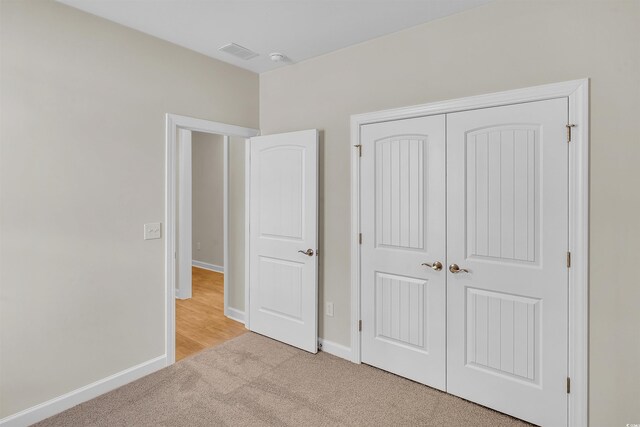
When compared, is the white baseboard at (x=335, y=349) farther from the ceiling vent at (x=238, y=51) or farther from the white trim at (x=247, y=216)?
the ceiling vent at (x=238, y=51)

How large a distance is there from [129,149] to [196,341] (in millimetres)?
1896

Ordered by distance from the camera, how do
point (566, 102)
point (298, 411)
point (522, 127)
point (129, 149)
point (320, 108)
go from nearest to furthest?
point (566, 102)
point (522, 127)
point (298, 411)
point (129, 149)
point (320, 108)

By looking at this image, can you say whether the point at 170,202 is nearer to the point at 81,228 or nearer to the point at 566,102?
the point at 81,228

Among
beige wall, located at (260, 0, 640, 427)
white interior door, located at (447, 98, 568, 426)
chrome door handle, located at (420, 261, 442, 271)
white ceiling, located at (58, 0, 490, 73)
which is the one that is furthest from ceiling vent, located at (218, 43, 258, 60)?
chrome door handle, located at (420, 261, 442, 271)

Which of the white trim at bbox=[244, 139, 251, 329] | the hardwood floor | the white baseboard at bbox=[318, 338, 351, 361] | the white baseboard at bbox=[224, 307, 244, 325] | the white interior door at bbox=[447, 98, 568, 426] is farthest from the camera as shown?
the white baseboard at bbox=[224, 307, 244, 325]

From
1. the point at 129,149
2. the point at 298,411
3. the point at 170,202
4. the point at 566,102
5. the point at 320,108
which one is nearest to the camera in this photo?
the point at 566,102

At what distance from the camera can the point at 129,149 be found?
2521mm

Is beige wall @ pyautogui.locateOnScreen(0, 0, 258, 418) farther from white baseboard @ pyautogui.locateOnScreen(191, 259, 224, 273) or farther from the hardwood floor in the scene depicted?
white baseboard @ pyautogui.locateOnScreen(191, 259, 224, 273)

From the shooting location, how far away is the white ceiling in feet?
7.18

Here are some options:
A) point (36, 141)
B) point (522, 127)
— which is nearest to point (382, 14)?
point (522, 127)

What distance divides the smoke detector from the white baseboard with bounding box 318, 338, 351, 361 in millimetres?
2575

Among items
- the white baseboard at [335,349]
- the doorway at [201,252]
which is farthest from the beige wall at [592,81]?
the doorway at [201,252]

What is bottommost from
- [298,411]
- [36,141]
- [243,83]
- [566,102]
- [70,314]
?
[298,411]

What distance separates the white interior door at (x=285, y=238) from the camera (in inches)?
117
